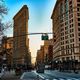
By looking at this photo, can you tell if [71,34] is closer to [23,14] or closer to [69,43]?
[69,43]

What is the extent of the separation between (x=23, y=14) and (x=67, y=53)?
10886cm

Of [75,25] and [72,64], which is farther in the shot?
[75,25]

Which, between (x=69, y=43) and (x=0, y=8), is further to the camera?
(x=69, y=43)

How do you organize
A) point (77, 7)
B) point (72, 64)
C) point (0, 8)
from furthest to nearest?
point (77, 7) → point (72, 64) → point (0, 8)

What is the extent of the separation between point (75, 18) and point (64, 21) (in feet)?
49.3

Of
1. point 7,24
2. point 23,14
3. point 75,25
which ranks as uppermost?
point 75,25

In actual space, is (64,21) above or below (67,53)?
above

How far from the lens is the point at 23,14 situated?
297ft

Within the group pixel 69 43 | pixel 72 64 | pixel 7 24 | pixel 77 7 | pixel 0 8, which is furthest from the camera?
pixel 69 43

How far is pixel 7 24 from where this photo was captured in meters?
34.6

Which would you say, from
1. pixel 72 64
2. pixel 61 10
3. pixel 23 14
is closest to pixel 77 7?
pixel 61 10

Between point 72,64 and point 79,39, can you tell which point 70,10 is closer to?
point 79,39

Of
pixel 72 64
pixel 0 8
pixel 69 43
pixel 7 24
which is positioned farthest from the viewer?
pixel 69 43

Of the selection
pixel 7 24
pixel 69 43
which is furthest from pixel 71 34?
pixel 7 24
